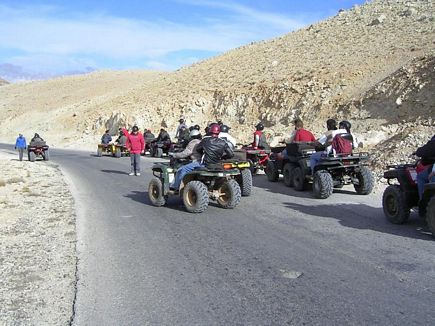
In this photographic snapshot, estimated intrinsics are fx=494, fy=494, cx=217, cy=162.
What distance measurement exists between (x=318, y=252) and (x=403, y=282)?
4.84 feet

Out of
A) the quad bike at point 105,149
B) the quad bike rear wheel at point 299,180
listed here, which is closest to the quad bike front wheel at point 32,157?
the quad bike at point 105,149

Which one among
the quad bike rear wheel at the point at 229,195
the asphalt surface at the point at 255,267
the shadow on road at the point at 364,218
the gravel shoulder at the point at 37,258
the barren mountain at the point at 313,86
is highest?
the barren mountain at the point at 313,86

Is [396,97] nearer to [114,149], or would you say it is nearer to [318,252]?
[114,149]

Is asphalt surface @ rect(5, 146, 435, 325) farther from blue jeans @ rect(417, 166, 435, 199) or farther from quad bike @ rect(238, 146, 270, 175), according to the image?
quad bike @ rect(238, 146, 270, 175)

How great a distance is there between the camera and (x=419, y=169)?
8164mm

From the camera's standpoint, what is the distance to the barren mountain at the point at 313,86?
87.6ft

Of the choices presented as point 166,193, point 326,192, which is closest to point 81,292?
point 166,193

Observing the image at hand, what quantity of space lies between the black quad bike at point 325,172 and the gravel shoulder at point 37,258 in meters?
5.74

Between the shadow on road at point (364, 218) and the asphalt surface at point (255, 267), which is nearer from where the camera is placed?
the asphalt surface at point (255, 267)

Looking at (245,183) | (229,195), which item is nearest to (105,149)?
(245,183)

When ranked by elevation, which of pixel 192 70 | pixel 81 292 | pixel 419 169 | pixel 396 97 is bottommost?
pixel 81 292

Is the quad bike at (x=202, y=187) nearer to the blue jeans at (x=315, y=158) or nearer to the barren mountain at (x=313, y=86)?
the blue jeans at (x=315, y=158)

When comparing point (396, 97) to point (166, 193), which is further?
point (396, 97)

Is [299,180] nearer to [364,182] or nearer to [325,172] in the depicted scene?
[325,172]
